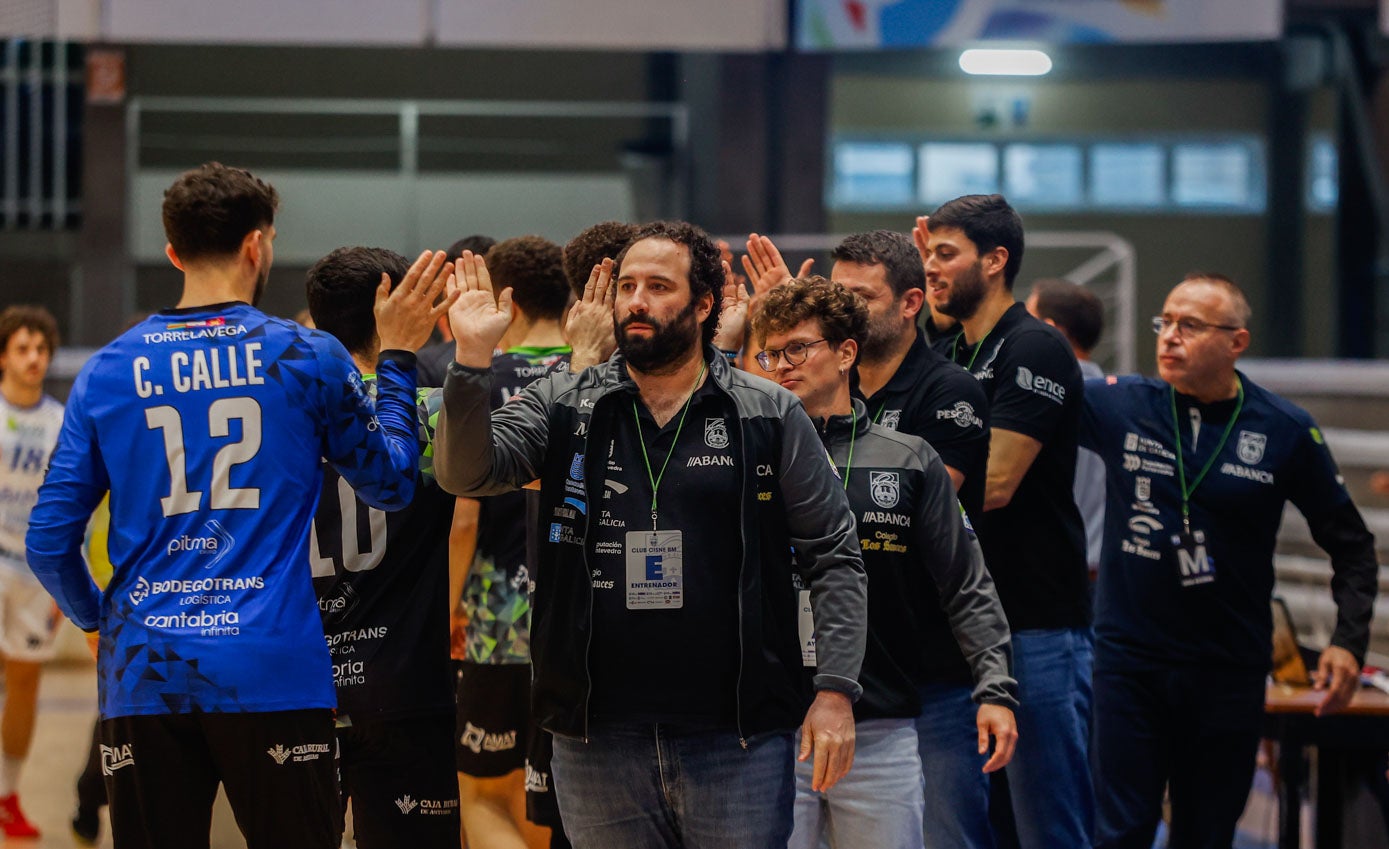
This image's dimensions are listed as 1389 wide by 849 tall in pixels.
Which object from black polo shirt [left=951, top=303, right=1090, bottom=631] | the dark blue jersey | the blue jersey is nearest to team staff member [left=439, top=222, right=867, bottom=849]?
the blue jersey

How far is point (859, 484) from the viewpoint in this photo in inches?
139

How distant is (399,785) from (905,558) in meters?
1.31

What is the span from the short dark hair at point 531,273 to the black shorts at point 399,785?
1.29 metres

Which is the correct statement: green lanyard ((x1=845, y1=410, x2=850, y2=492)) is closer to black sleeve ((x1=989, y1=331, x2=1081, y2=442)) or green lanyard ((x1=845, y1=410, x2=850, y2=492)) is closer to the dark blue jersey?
black sleeve ((x1=989, y1=331, x2=1081, y2=442))

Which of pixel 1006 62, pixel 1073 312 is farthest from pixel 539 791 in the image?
pixel 1006 62

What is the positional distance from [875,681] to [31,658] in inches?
175

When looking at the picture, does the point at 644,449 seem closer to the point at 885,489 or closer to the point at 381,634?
the point at 885,489

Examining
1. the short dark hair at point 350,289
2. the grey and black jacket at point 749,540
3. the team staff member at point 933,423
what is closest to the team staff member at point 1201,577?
the team staff member at point 933,423

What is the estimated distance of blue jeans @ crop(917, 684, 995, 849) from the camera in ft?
12.1

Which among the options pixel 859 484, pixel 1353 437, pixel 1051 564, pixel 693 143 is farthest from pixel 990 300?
pixel 693 143

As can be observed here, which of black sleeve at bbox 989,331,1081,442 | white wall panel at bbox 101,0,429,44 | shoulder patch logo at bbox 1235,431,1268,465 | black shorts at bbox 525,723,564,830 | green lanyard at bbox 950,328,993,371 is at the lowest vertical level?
black shorts at bbox 525,723,564,830

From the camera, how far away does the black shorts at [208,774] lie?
288 cm

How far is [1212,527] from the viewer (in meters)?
4.45

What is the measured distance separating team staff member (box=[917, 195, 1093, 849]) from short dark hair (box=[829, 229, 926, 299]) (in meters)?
0.40
